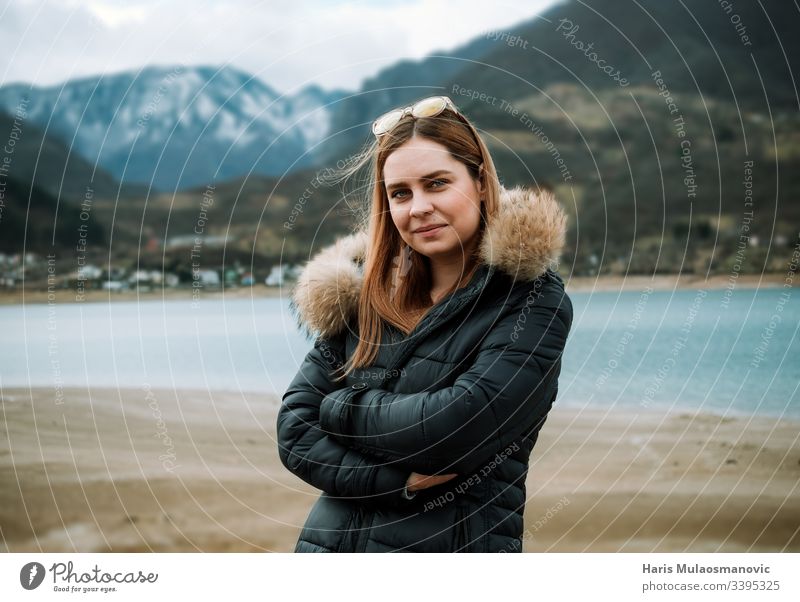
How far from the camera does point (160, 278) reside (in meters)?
4.39

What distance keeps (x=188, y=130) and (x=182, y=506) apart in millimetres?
2019

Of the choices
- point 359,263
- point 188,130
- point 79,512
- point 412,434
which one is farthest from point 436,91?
point 412,434

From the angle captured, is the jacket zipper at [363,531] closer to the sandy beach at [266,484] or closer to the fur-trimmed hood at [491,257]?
the fur-trimmed hood at [491,257]

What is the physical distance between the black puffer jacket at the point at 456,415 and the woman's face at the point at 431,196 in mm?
67

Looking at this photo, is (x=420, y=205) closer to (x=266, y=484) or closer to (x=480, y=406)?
(x=480, y=406)

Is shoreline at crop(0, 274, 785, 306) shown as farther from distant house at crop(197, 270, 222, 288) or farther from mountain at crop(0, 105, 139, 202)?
mountain at crop(0, 105, 139, 202)

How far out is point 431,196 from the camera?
4.92ft

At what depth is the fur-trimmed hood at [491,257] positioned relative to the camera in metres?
1.45

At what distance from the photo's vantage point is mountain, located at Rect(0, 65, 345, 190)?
11.3 ft

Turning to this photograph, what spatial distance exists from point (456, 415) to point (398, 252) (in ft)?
1.41

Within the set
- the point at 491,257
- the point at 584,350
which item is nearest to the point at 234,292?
the point at 491,257

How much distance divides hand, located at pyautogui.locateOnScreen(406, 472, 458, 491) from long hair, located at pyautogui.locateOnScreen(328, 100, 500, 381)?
0.24 metres

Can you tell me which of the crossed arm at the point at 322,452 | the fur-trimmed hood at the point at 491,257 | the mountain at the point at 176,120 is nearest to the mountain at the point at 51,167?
the mountain at the point at 176,120

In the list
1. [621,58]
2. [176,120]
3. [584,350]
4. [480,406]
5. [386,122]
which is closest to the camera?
[480,406]
